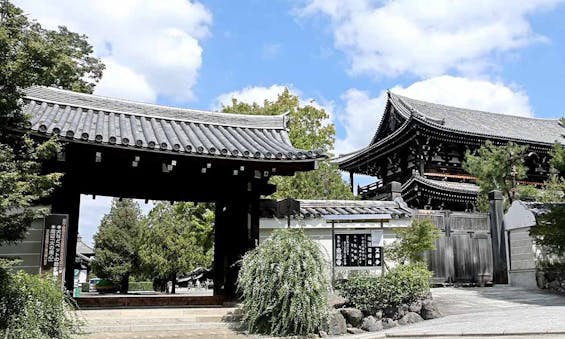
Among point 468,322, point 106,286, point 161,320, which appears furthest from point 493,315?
point 106,286

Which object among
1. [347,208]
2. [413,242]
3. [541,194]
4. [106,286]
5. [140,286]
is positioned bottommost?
[140,286]

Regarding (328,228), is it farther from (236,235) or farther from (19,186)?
(19,186)

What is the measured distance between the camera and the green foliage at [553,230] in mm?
13516

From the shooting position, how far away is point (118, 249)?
33.3m

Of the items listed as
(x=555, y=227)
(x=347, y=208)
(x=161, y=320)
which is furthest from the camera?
(x=347, y=208)

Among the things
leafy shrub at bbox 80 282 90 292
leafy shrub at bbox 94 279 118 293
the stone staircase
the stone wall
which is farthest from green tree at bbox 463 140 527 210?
leafy shrub at bbox 80 282 90 292

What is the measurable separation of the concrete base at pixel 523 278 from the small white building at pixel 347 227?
4.54 metres

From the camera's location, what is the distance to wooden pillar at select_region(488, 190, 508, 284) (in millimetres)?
16719

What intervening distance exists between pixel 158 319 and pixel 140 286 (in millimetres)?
37315

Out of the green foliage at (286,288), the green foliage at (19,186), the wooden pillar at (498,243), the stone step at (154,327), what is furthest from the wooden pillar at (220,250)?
the wooden pillar at (498,243)

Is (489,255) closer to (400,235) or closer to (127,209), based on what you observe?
(400,235)

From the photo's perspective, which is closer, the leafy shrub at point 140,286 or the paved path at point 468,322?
the paved path at point 468,322

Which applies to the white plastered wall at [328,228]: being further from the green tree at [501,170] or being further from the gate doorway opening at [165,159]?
the green tree at [501,170]

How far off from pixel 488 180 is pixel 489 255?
3.47 metres
